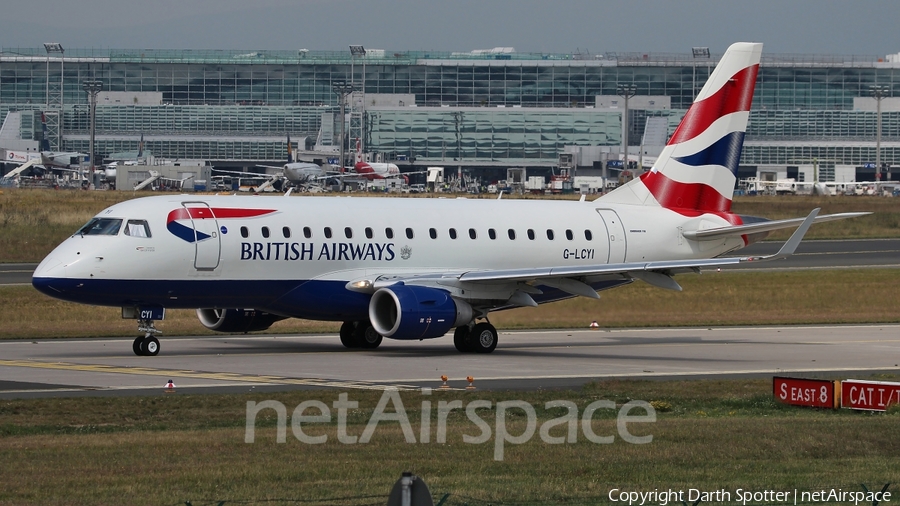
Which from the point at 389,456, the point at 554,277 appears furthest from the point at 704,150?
the point at 389,456

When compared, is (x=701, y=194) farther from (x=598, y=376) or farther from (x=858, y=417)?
(x=858, y=417)

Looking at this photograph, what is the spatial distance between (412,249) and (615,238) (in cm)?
710

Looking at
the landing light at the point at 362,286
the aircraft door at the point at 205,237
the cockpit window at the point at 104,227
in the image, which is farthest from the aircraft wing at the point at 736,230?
the cockpit window at the point at 104,227

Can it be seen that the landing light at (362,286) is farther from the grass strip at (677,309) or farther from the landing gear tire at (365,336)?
the grass strip at (677,309)

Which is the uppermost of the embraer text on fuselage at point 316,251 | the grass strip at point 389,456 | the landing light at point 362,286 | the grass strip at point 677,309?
the embraer text on fuselage at point 316,251

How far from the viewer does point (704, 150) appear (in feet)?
138

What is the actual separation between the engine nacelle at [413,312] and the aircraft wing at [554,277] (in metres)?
0.58

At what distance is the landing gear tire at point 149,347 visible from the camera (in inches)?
1308

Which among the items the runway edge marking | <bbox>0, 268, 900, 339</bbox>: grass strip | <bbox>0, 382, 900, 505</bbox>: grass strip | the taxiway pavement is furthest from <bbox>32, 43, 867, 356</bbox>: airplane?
<bbox>0, 382, 900, 505</bbox>: grass strip

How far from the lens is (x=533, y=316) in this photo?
4062 cm

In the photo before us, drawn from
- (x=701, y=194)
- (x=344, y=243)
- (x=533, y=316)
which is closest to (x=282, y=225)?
(x=344, y=243)

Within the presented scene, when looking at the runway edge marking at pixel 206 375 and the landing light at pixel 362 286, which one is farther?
the landing light at pixel 362 286

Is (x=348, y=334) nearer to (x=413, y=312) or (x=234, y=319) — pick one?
(x=234, y=319)

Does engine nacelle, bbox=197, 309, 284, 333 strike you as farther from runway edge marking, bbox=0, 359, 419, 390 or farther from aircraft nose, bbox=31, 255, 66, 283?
runway edge marking, bbox=0, 359, 419, 390
